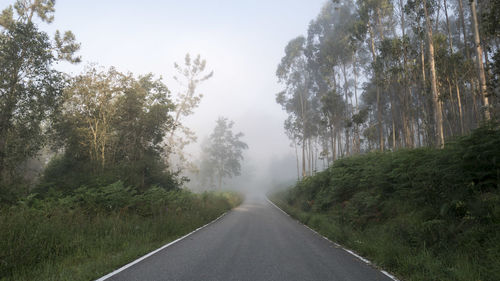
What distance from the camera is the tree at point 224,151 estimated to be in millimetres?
53000

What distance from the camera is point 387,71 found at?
2031 cm

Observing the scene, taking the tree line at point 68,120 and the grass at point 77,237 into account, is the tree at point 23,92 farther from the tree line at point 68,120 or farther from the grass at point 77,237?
the grass at point 77,237

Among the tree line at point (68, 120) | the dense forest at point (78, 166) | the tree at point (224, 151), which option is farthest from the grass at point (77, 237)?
the tree at point (224, 151)

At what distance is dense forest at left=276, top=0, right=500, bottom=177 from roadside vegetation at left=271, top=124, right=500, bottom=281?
25.8ft

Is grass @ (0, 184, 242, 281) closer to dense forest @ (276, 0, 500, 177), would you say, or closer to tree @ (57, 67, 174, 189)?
tree @ (57, 67, 174, 189)

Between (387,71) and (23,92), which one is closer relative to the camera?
(23,92)

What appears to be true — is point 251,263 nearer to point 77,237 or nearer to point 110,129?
point 77,237

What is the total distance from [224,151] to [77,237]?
46.4 m

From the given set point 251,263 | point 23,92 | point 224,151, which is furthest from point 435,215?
point 224,151

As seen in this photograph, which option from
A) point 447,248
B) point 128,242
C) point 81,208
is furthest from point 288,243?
point 81,208

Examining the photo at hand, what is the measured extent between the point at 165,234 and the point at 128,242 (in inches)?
74.1

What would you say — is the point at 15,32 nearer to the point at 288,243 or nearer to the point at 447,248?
the point at 288,243

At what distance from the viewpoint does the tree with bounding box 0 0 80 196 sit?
14531 mm

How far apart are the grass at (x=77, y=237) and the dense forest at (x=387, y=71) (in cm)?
1531
